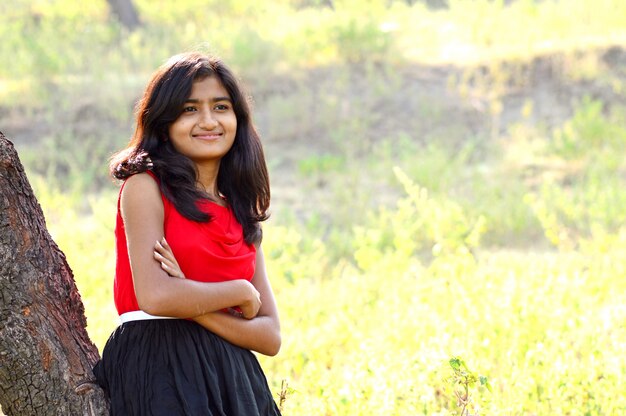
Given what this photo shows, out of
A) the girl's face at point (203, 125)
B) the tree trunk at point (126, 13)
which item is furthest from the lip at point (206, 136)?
the tree trunk at point (126, 13)

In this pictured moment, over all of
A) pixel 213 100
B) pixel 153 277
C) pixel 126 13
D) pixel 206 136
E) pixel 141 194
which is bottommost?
pixel 153 277

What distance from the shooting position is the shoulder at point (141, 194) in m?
2.48

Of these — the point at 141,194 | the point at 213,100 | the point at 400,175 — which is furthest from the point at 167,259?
the point at 400,175

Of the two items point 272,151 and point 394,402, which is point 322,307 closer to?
point 394,402

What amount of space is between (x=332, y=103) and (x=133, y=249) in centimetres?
754

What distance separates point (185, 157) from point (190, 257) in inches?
11.8

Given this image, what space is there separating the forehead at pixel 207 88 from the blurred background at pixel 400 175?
27 cm

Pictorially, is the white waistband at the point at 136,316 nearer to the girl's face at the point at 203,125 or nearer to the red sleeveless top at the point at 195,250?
the red sleeveless top at the point at 195,250

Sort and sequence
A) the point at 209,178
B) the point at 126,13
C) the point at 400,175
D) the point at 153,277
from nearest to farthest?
the point at 153,277 < the point at 209,178 < the point at 400,175 < the point at 126,13

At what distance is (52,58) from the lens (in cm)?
1063

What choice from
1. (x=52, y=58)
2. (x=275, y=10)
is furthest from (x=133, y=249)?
(x=275, y=10)

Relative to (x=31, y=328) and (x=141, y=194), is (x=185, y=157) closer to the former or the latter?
(x=141, y=194)

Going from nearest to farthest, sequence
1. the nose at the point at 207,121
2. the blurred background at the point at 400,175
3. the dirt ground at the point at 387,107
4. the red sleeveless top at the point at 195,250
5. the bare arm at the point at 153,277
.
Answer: the bare arm at the point at 153,277, the red sleeveless top at the point at 195,250, the nose at the point at 207,121, the blurred background at the point at 400,175, the dirt ground at the point at 387,107

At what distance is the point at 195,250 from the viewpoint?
2.54m
